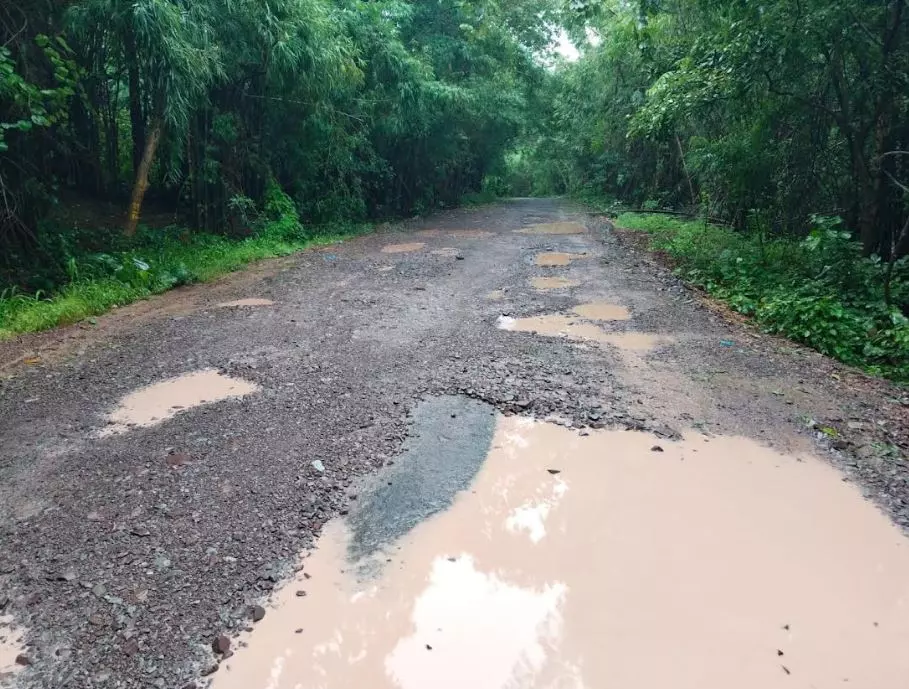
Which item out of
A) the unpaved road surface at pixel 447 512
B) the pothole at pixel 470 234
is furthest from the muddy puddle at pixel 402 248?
the unpaved road surface at pixel 447 512

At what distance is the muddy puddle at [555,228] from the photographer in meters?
13.3

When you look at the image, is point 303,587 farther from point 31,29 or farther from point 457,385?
point 31,29

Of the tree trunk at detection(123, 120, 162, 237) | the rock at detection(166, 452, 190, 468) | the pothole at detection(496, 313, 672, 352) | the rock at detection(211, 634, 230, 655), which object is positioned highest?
the tree trunk at detection(123, 120, 162, 237)

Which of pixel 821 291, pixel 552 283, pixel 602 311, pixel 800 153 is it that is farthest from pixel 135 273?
pixel 800 153

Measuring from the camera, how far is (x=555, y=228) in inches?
557

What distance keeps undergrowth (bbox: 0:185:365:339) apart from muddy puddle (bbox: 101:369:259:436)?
2321 mm

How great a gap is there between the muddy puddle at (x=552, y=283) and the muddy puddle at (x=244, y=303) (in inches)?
128

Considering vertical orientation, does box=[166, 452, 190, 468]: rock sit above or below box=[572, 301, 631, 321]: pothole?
above

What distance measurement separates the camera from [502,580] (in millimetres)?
2490

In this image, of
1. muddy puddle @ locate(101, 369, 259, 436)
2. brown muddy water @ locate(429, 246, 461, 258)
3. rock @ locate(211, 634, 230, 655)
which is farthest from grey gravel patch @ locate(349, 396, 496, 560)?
brown muddy water @ locate(429, 246, 461, 258)

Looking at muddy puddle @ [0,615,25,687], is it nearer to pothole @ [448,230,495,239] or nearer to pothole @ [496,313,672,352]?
pothole @ [496,313,672,352]

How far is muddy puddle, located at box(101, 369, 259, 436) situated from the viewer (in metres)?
3.70

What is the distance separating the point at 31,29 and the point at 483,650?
26.8ft

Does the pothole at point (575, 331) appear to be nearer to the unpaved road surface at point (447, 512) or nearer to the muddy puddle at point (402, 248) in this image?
the unpaved road surface at point (447, 512)
